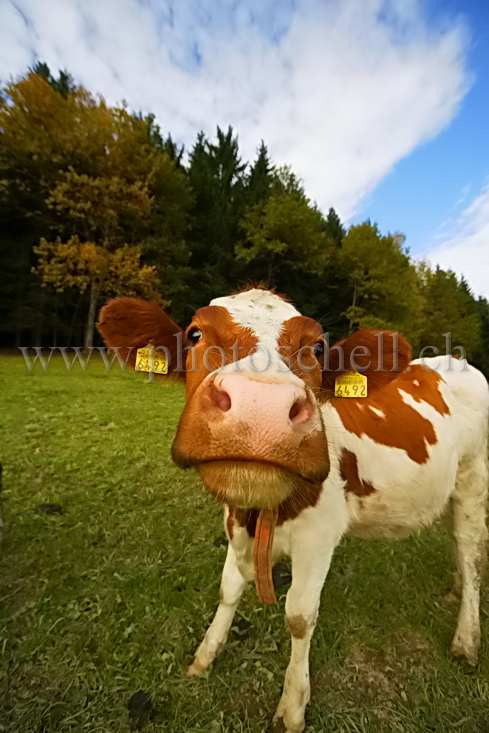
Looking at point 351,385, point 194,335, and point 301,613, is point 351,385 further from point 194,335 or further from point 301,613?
point 301,613

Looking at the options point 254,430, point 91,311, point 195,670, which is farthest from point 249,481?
point 91,311

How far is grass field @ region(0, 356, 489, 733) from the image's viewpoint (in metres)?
1.63

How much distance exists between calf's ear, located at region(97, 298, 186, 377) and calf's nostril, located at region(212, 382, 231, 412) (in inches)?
34.6

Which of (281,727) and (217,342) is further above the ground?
(217,342)

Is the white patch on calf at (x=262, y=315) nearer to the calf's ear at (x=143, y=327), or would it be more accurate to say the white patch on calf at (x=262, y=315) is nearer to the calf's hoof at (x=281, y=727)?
the calf's ear at (x=143, y=327)

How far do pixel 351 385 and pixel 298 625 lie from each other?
1.26 meters

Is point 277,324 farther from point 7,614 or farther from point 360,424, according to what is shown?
point 7,614

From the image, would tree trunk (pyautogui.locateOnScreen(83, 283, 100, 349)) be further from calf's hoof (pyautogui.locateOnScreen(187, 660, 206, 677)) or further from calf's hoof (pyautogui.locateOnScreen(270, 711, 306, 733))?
calf's hoof (pyautogui.locateOnScreen(270, 711, 306, 733))

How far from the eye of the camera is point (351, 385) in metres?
1.94

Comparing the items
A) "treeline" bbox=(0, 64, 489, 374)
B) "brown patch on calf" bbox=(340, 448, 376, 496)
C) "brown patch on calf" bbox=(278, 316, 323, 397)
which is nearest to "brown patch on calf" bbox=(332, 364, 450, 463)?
"brown patch on calf" bbox=(340, 448, 376, 496)

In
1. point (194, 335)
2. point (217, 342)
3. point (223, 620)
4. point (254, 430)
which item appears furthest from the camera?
point (223, 620)

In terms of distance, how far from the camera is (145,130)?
16.6 m

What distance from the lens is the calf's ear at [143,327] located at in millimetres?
1918

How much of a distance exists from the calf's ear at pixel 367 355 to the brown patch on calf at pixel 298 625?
3.74 ft
